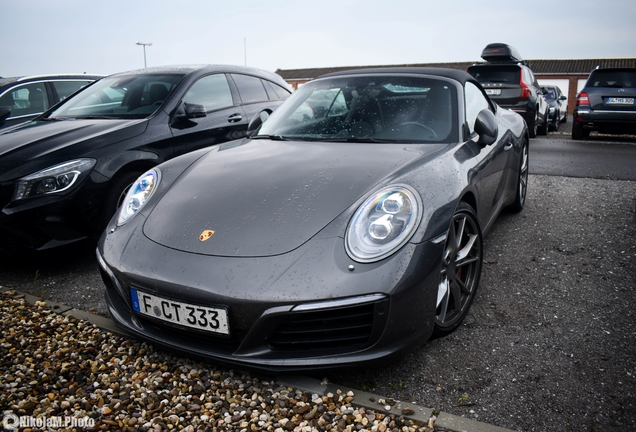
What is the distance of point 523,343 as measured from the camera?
2.67 meters

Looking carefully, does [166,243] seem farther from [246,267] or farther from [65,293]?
[65,293]

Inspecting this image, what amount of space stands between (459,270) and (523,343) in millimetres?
489

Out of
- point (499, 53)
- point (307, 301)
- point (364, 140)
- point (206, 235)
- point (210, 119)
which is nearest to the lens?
point (307, 301)

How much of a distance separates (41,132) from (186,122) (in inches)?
43.9

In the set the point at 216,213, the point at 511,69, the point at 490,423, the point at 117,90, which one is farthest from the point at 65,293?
the point at 511,69

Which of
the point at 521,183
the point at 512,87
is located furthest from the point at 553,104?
the point at 521,183

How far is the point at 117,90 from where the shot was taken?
4902 mm

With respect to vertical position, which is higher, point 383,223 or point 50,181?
point 383,223

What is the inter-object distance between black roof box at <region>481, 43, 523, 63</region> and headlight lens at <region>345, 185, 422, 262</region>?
10591 mm

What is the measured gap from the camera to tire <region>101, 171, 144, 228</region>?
149 inches

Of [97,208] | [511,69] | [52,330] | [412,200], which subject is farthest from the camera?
[511,69]

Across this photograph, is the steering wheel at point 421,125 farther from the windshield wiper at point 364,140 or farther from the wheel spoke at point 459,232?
the wheel spoke at point 459,232

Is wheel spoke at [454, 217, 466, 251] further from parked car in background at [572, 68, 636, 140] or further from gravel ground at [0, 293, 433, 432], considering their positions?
parked car in background at [572, 68, 636, 140]

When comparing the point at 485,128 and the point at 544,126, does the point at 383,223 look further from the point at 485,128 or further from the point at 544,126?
the point at 544,126
